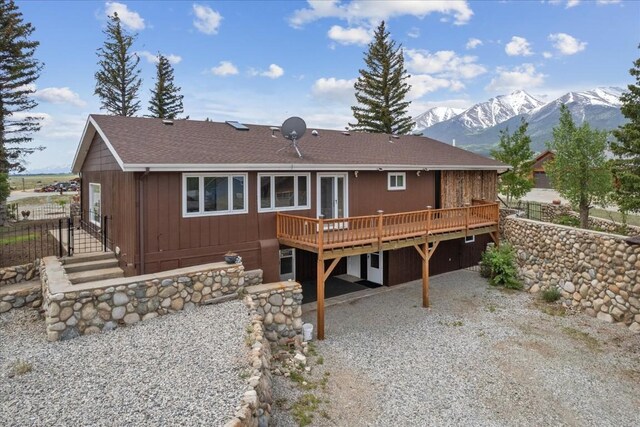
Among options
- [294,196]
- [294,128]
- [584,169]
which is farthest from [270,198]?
[584,169]

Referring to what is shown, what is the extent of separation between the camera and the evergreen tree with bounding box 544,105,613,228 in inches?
604

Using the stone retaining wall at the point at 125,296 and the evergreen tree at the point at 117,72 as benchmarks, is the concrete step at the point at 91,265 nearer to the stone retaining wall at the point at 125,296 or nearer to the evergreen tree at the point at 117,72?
the stone retaining wall at the point at 125,296

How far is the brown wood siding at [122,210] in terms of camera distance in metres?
8.98

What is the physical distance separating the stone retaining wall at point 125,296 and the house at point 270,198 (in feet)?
4.61

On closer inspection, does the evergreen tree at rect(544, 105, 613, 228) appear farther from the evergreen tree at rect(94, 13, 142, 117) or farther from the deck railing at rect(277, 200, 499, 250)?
the evergreen tree at rect(94, 13, 142, 117)

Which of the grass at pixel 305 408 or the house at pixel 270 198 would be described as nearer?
the grass at pixel 305 408

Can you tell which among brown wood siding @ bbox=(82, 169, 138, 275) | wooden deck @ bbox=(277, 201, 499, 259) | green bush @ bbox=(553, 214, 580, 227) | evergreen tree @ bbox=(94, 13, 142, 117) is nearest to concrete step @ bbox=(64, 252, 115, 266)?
brown wood siding @ bbox=(82, 169, 138, 275)

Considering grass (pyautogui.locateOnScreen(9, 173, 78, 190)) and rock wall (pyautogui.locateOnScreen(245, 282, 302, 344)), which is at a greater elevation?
grass (pyautogui.locateOnScreen(9, 173, 78, 190))

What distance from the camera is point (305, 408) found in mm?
6457

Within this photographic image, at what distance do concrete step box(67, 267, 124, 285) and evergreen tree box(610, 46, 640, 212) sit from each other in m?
19.3

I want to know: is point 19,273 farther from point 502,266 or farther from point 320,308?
point 502,266

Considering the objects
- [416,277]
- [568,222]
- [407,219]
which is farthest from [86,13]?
[568,222]

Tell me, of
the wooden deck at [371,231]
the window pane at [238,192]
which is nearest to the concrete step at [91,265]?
the window pane at [238,192]

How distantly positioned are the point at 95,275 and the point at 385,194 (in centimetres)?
927
